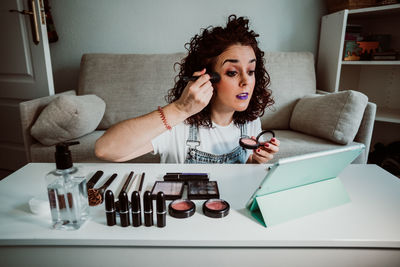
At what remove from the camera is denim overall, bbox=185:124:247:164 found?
100 centimetres

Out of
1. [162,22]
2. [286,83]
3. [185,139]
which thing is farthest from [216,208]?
[162,22]

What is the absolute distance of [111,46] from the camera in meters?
2.38

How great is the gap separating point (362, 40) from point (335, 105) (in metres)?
0.98

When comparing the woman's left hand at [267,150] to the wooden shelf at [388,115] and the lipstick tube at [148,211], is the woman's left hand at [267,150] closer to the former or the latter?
the lipstick tube at [148,211]

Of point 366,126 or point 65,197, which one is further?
point 366,126

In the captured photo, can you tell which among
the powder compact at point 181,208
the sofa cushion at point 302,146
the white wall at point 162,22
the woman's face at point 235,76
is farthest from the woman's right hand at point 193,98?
the white wall at point 162,22

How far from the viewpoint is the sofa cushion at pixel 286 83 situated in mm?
2059

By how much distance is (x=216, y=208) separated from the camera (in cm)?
60

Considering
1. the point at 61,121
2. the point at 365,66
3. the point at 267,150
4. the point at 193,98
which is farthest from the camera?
the point at 365,66

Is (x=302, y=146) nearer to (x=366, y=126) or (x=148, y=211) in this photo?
(x=366, y=126)

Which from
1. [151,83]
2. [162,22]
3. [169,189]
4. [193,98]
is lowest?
[169,189]

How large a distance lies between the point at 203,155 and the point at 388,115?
6.12 feet

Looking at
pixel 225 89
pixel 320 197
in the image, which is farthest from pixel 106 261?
pixel 225 89

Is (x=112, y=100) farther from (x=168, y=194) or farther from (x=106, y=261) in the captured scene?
(x=106, y=261)
